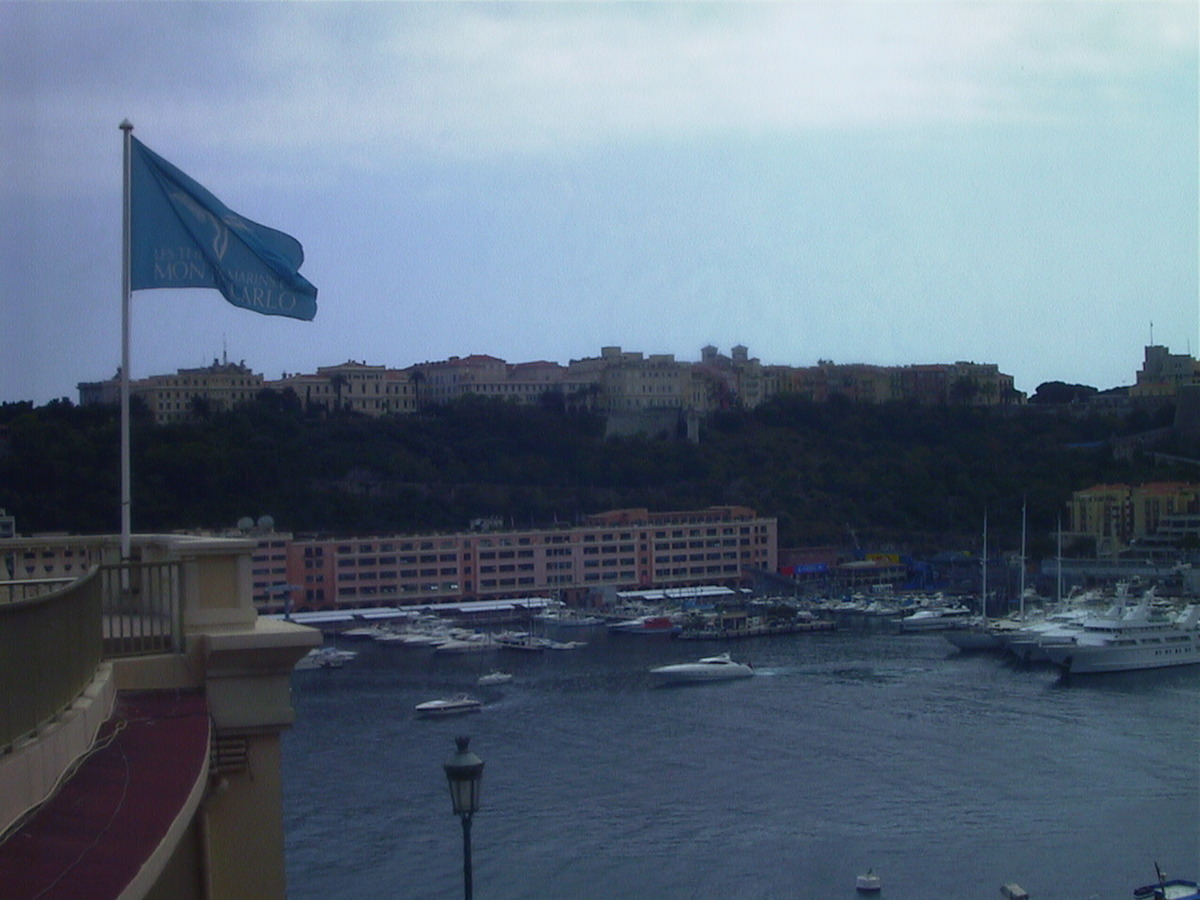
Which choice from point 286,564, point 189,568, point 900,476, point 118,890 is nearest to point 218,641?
point 189,568

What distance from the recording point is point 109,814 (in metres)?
0.90

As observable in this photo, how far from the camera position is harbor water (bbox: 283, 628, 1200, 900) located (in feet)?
20.7

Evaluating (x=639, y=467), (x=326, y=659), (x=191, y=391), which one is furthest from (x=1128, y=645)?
(x=191, y=391)

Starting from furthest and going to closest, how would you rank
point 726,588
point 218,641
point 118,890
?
point 726,588, point 218,641, point 118,890

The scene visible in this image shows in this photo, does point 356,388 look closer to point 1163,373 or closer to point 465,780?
point 1163,373

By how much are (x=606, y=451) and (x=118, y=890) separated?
24632mm

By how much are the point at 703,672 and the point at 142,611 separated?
36.8 ft

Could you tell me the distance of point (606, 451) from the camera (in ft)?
83.2

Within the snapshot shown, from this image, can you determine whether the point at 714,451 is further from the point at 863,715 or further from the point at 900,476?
the point at 863,715

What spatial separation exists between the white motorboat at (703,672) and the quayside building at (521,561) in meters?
6.07

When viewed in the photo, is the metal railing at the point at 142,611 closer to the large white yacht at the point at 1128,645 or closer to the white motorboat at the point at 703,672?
the white motorboat at the point at 703,672

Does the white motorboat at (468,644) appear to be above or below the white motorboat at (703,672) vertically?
below

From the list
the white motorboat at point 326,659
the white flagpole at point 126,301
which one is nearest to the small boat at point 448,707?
the white motorboat at point 326,659

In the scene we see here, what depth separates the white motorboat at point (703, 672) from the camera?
1252 centimetres
